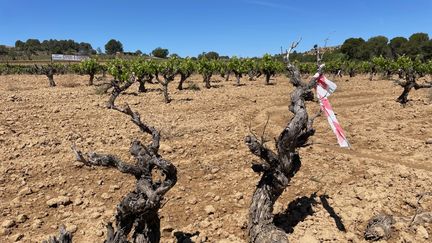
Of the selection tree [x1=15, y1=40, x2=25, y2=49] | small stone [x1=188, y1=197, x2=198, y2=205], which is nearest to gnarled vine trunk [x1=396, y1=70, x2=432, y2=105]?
small stone [x1=188, y1=197, x2=198, y2=205]

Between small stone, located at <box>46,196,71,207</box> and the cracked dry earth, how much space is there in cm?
2

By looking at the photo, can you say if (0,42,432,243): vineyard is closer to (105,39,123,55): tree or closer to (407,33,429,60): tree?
(407,33,429,60): tree

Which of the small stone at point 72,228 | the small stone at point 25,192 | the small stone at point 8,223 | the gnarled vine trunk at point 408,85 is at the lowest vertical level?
the small stone at point 72,228

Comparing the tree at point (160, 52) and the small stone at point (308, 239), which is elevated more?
the tree at point (160, 52)

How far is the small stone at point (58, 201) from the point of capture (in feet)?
29.7

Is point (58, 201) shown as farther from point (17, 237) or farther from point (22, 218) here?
point (17, 237)

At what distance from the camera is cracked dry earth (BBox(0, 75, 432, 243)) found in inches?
317

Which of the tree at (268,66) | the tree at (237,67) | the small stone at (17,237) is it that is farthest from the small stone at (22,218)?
the tree at (268,66)

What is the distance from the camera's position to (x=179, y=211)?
8805mm

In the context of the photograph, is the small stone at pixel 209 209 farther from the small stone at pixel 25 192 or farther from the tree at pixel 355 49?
the tree at pixel 355 49

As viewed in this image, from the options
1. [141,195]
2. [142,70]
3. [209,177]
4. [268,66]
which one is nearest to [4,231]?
[141,195]

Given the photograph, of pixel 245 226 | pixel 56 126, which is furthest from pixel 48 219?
pixel 56 126

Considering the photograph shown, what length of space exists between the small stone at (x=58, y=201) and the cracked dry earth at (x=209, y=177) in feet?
0.08

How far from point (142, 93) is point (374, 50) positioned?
9365cm
